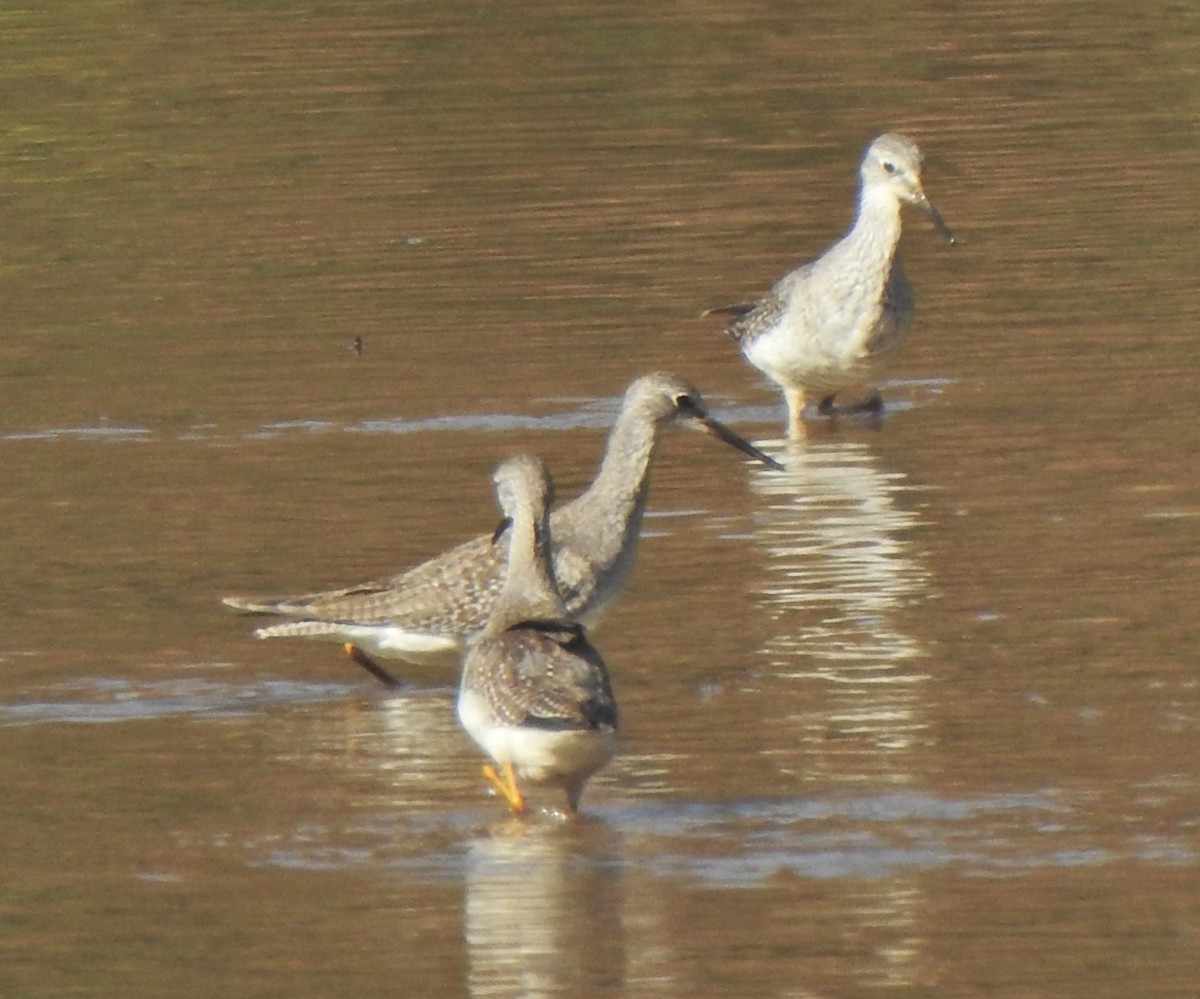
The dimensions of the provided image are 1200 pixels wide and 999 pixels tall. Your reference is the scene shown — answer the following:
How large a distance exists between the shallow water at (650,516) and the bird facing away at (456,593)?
0.66 feet

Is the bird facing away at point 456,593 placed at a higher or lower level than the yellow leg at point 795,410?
lower

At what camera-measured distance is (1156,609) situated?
1045cm

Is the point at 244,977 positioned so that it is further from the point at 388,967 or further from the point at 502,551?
the point at 502,551

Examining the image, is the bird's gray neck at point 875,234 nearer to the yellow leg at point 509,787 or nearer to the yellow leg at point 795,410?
the yellow leg at point 795,410

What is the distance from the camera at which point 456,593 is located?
407 inches

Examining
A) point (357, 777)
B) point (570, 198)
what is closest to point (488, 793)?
point (357, 777)

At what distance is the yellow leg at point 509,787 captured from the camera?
885 centimetres

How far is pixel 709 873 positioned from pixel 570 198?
10.4 m

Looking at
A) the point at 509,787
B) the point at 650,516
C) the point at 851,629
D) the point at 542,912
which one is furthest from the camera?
the point at 650,516

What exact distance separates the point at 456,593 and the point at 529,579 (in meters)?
0.87

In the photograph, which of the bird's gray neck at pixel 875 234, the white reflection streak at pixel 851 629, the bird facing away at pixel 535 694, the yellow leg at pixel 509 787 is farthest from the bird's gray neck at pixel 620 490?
the bird's gray neck at pixel 875 234

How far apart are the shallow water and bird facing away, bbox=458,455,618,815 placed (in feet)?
0.75

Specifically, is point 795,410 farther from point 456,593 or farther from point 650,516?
point 456,593

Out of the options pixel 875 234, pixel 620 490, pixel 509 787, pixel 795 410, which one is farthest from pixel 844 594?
pixel 875 234
